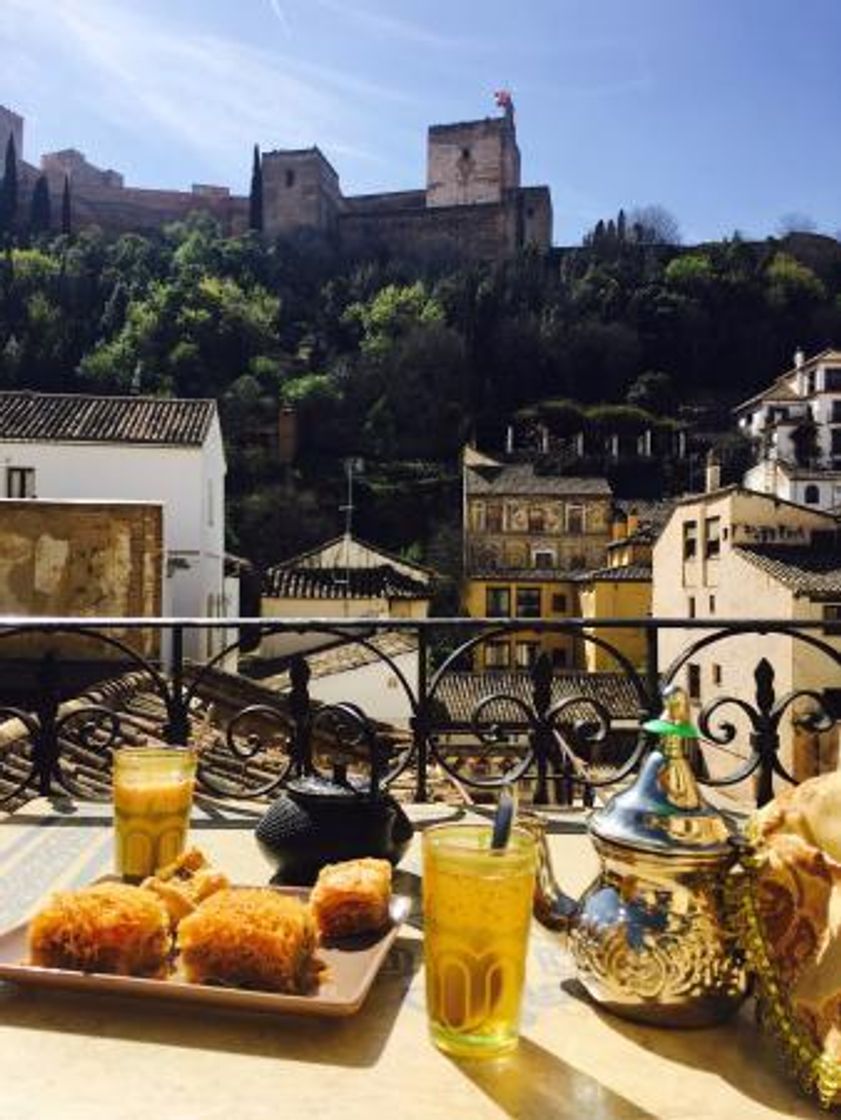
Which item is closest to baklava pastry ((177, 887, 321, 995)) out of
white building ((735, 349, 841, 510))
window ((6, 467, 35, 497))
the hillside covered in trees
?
window ((6, 467, 35, 497))

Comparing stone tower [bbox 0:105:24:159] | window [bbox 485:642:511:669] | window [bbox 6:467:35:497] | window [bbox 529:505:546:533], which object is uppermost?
stone tower [bbox 0:105:24:159]

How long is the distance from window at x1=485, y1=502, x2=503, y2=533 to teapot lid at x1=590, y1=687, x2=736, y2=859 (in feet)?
130

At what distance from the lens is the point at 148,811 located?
1.70 m

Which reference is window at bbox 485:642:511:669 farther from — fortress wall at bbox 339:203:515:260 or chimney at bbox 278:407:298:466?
fortress wall at bbox 339:203:515:260

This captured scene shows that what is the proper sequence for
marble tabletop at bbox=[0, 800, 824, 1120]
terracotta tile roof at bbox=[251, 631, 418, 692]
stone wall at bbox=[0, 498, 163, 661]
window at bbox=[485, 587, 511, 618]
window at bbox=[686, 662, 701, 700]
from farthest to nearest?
window at bbox=[485, 587, 511, 618] → window at bbox=[686, 662, 701, 700] → terracotta tile roof at bbox=[251, 631, 418, 692] → stone wall at bbox=[0, 498, 163, 661] → marble tabletop at bbox=[0, 800, 824, 1120]

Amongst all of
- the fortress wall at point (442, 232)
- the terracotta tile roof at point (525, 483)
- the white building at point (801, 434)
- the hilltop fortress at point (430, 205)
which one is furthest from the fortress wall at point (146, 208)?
the white building at point (801, 434)

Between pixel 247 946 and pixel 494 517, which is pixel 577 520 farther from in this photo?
pixel 247 946

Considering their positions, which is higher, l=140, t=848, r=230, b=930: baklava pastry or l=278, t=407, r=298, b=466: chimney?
l=278, t=407, r=298, b=466: chimney

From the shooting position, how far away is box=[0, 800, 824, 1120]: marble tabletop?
0.96 meters

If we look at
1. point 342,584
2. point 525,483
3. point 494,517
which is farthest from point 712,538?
point 525,483

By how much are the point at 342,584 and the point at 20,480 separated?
10.2 m

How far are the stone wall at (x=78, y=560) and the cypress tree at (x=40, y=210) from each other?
6134cm

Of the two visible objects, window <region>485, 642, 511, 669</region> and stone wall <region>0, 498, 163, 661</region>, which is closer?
stone wall <region>0, 498, 163, 661</region>

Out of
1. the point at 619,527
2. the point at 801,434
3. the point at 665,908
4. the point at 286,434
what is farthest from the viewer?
the point at 286,434
